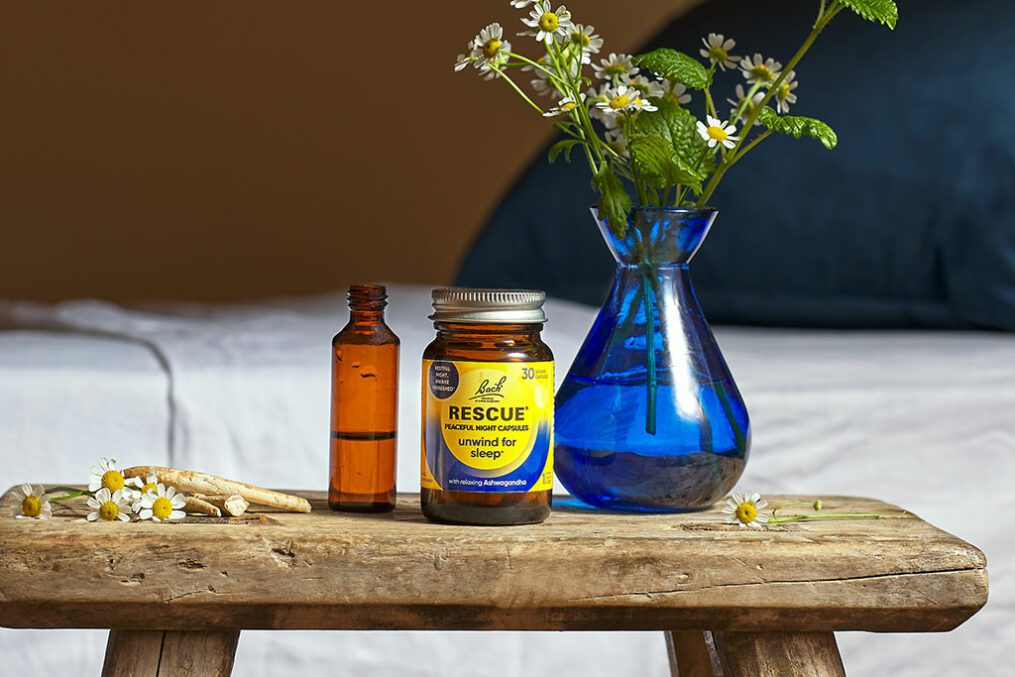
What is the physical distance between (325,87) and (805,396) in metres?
2.05

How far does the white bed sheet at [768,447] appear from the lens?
3.46ft

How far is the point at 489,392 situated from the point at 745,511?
0.16 metres

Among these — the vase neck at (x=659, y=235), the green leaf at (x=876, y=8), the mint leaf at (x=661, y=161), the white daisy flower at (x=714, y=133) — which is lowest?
the vase neck at (x=659, y=235)

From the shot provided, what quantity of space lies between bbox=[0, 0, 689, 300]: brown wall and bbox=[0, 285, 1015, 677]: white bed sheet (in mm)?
1755

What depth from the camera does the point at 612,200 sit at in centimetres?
76

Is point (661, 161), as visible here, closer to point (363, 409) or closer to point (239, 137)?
point (363, 409)

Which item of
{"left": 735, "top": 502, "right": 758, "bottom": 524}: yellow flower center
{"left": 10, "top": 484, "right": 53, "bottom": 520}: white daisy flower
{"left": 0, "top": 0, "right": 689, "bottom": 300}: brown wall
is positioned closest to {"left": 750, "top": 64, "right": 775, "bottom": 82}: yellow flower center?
{"left": 735, "top": 502, "right": 758, "bottom": 524}: yellow flower center

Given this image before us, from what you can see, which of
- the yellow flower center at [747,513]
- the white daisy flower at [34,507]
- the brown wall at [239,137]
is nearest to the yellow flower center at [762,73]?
the yellow flower center at [747,513]

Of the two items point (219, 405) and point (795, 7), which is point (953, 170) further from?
point (219, 405)

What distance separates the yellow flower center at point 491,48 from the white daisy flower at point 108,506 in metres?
0.31

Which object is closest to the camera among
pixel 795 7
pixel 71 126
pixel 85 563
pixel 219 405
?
pixel 85 563

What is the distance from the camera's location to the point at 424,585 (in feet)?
2.16

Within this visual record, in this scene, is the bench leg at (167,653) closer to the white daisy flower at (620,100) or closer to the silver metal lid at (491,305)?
the silver metal lid at (491,305)

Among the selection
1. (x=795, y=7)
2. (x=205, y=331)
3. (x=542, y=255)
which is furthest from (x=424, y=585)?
(x=795, y=7)
